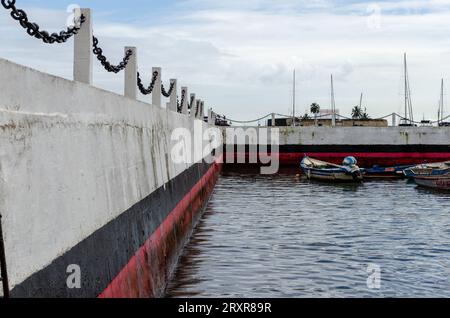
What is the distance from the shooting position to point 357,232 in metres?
21.8

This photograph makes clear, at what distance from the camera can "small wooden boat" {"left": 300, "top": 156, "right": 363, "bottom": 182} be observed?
1670 inches

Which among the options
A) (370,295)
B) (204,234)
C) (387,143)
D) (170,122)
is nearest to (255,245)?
(204,234)

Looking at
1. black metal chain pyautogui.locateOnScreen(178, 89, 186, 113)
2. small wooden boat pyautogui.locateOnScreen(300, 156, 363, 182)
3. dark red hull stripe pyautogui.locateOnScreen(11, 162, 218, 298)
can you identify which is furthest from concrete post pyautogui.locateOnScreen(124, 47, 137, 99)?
small wooden boat pyautogui.locateOnScreen(300, 156, 363, 182)

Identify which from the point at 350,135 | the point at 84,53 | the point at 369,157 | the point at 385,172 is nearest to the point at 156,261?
the point at 84,53

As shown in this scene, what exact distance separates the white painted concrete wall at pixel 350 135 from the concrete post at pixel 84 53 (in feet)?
153

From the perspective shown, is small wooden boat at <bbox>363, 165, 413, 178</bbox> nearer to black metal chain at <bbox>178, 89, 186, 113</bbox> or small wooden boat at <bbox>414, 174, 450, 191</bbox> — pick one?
small wooden boat at <bbox>414, 174, 450, 191</bbox>

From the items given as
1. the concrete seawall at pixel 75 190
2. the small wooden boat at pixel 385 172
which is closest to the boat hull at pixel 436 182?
the small wooden boat at pixel 385 172

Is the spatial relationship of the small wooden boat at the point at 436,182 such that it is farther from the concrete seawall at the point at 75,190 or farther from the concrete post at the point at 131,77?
the concrete post at the point at 131,77

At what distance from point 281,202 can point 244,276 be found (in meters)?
16.4

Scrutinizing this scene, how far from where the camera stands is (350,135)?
187 feet

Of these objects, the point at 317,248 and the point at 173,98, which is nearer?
the point at 317,248

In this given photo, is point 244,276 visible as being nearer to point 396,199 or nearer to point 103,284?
point 103,284

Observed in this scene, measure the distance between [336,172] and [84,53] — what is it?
34.3m

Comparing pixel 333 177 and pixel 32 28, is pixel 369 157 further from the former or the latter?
pixel 32 28
